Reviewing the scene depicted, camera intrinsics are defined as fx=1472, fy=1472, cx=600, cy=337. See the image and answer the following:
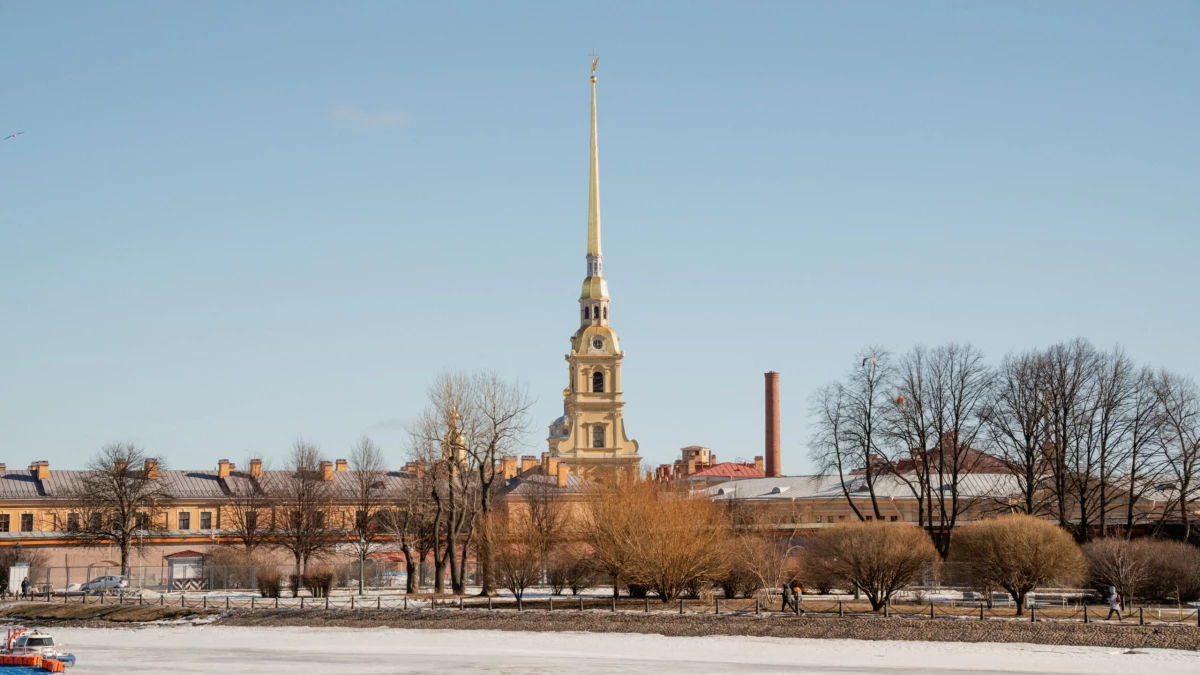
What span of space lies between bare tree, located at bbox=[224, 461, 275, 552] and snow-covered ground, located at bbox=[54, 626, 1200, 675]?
108 feet

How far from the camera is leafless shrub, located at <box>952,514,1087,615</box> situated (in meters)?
50.6

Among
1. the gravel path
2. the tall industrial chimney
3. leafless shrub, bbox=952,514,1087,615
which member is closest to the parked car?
the gravel path

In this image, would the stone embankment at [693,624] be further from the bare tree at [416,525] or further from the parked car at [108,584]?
the bare tree at [416,525]

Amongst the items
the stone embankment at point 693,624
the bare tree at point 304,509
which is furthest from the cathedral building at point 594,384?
the stone embankment at point 693,624

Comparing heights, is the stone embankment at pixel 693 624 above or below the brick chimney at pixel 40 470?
below

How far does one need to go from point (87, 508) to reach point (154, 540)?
15.8 feet

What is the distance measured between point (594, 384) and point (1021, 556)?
7723 centimetres

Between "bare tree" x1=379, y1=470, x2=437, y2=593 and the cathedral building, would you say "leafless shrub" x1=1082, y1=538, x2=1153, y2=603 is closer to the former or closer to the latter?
"bare tree" x1=379, y1=470, x2=437, y2=593

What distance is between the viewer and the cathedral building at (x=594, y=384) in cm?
12356

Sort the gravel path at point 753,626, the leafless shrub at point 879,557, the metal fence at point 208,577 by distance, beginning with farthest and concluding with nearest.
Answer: the metal fence at point 208,577, the leafless shrub at point 879,557, the gravel path at point 753,626

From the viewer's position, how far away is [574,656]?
44.0m

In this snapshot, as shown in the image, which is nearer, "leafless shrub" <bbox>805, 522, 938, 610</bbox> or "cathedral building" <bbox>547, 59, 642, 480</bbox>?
"leafless shrub" <bbox>805, 522, 938, 610</bbox>

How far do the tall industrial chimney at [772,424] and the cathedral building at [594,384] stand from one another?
1134 centimetres

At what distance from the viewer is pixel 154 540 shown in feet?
299
